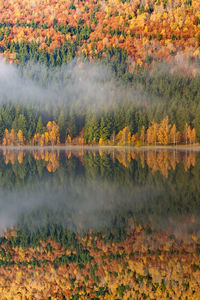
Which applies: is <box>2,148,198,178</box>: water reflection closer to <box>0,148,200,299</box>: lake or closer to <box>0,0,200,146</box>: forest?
<box>0,148,200,299</box>: lake

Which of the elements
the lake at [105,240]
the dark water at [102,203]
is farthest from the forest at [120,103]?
the lake at [105,240]

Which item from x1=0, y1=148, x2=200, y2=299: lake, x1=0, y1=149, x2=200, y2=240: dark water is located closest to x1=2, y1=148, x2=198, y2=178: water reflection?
x1=0, y1=149, x2=200, y2=240: dark water

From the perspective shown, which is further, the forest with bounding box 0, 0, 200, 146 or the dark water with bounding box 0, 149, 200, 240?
the forest with bounding box 0, 0, 200, 146

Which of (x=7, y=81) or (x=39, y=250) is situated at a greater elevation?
(x=39, y=250)

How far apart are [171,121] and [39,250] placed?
11515cm

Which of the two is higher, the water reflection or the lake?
the lake

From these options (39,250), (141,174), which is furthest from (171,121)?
(39,250)

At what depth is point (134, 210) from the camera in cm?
1938

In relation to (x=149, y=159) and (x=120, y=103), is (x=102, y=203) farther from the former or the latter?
(x=120, y=103)

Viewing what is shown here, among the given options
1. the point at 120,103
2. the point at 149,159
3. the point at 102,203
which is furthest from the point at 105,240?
the point at 120,103

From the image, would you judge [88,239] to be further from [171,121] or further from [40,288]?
[171,121]

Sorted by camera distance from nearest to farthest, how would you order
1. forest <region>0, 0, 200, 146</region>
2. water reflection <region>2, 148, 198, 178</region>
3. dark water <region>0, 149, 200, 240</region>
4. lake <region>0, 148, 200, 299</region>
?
lake <region>0, 148, 200, 299</region> → dark water <region>0, 149, 200, 240</region> → water reflection <region>2, 148, 198, 178</region> → forest <region>0, 0, 200, 146</region>

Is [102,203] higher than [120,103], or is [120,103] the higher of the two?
[102,203]

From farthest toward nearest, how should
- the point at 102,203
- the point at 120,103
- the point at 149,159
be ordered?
the point at 120,103 → the point at 149,159 → the point at 102,203
